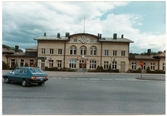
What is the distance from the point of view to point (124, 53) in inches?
1873

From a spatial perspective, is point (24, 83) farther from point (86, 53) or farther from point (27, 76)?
point (86, 53)

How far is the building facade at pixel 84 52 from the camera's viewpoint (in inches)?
1869

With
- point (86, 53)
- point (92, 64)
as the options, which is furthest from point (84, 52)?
point (92, 64)

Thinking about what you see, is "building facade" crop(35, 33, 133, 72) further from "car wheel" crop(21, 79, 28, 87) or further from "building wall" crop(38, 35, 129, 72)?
"car wheel" crop(21, 79, 28, 87)

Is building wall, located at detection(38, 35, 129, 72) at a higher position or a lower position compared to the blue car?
higher

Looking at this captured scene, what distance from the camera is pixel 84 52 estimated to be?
47.9 m

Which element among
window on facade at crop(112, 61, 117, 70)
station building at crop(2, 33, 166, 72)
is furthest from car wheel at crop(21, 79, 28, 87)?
window on facade at crop(112, 61, 117, 70)

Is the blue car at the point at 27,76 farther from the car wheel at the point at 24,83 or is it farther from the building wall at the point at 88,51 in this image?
the building wall at the point at 88,51

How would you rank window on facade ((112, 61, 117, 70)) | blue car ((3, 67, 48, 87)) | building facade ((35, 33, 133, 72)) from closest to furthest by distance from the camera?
blue car ((3, 67, 48, 87))
building facade ((35, 33, 133, 72))
window on facade ((112, 61, 117, 70))

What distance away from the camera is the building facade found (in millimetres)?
47469

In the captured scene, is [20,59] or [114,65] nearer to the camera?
[114,65]

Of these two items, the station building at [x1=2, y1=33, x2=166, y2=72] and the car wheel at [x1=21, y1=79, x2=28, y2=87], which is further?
the station building at [x1=2, y1=33, x2=166, y2=72]

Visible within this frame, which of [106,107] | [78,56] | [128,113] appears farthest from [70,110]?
[78,56]

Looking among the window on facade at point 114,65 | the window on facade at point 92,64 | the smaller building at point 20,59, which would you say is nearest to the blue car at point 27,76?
the window on facade at point 92,64
